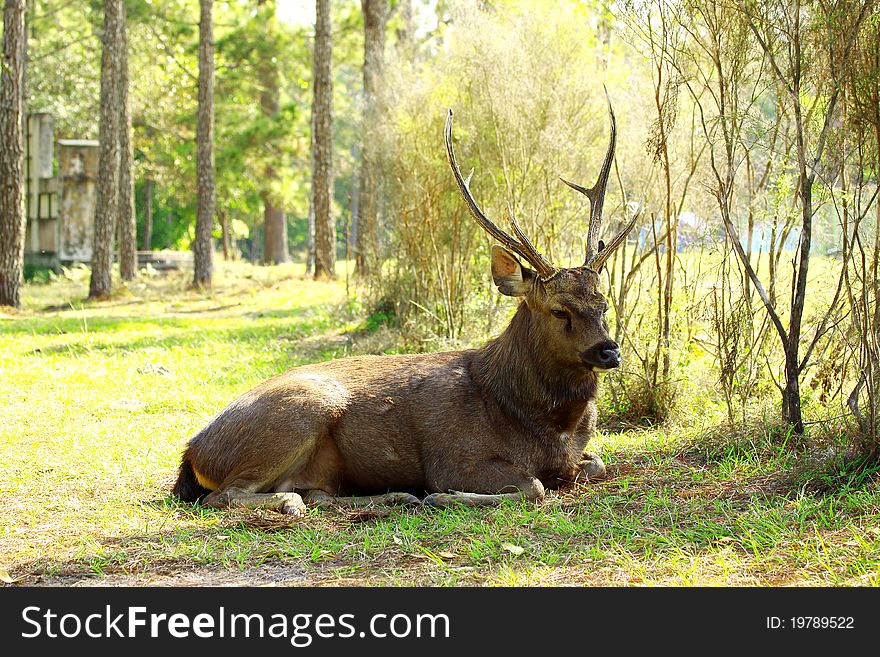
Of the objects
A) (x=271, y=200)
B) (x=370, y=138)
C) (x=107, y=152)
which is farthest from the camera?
(x=271, y=200)

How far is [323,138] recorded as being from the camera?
766 inches

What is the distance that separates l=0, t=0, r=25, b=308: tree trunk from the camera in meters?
14.7

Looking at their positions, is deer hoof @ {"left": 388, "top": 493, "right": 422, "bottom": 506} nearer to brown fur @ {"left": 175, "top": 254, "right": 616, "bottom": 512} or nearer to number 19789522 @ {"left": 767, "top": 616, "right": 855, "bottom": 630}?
brown fur @ {"left": 175, "top": 254, "right": 616, "bottom": 512}

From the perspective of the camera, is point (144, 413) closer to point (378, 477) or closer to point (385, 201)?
point (378, 477)

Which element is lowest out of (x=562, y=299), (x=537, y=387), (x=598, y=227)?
(x=537, y=387)

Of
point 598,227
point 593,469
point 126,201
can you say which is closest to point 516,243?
point 598,227

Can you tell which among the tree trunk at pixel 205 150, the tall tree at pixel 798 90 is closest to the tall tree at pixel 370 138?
the tree trunk at pixel 205 150

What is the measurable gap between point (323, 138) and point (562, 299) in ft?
49.5

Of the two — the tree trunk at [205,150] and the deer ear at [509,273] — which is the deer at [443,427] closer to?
the deer ear at [509,273]

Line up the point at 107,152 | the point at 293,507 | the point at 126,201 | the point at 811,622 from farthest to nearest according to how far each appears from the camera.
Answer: the point at 126,201 → the point at 107,152 → the point at 293,507 → the point at 811,622

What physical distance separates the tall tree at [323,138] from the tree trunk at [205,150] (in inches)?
84.4

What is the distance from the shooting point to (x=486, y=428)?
532 cm

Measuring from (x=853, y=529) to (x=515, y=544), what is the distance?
148cm

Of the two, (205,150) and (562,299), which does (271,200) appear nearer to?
(205,150)
